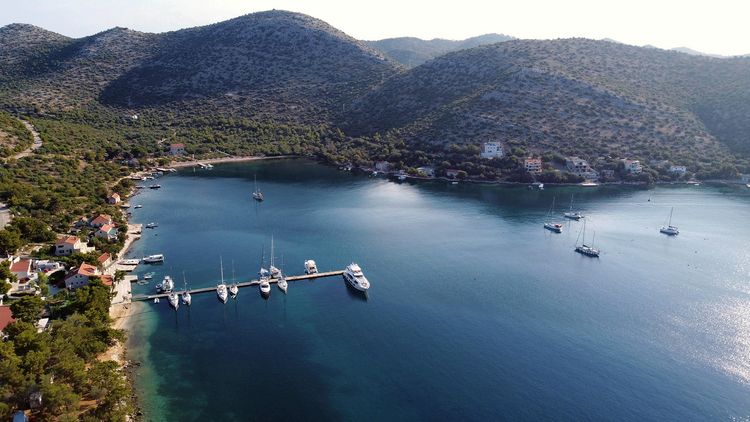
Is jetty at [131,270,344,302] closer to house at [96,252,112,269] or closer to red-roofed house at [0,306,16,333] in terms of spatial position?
house at [96,252,112,269]

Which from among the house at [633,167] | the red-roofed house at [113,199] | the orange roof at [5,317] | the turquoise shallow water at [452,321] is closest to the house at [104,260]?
the turquoise shallow water at [452,321]

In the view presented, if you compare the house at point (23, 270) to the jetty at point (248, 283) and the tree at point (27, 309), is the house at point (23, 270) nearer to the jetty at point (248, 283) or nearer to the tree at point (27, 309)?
the tree at point (27, 309)

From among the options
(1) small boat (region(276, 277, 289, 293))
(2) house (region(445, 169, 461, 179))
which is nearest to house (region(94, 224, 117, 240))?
(1) small boat (region(276, 277, 289, 293))

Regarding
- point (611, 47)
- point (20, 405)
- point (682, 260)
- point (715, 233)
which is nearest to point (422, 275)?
point (682, 260)

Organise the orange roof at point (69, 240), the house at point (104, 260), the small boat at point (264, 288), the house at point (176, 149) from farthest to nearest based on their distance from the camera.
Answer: the house at point (176, 149)
the orange roof at point (69, 240)
the house at point (104, 260)
the small boat at point (264, 288)

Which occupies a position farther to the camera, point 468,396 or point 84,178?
point 84,178

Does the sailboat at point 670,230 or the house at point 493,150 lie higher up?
the house at point 493,150

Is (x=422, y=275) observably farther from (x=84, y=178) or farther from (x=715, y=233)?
(x=84, y=178)

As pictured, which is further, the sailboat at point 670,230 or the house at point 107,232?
the sailboat at point 670,230
